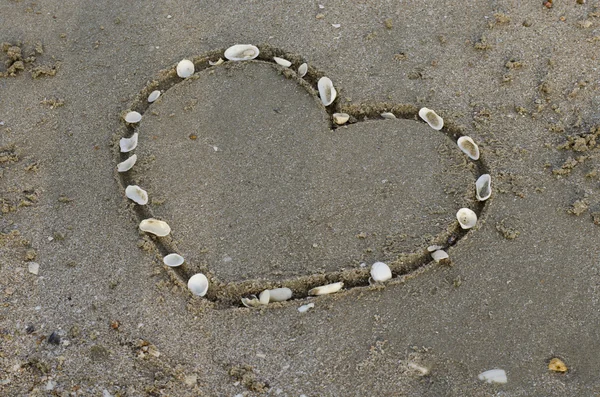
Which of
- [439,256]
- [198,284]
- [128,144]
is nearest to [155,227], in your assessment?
[198,284]

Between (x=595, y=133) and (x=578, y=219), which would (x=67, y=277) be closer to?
(x=578, y=219)

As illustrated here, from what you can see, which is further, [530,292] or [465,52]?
[465,52]

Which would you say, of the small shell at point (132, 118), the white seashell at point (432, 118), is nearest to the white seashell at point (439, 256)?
the white seashell at point (432, 118)

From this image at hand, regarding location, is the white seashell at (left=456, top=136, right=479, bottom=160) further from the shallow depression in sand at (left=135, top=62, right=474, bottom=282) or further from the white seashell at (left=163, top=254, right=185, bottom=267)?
the white seashell at (left=163, top=254, right=185, bottom=267)

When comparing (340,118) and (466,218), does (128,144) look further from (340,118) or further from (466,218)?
(466,218)

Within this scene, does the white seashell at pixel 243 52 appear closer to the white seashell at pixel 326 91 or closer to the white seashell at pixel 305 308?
the white seashell at pixel 326 91

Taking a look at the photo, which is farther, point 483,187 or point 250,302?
point 483,187

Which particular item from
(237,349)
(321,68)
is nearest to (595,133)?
(321,68)

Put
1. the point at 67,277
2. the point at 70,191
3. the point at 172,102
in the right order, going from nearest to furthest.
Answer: the point at 67,277, the point at 70,191, the point at 172,102
